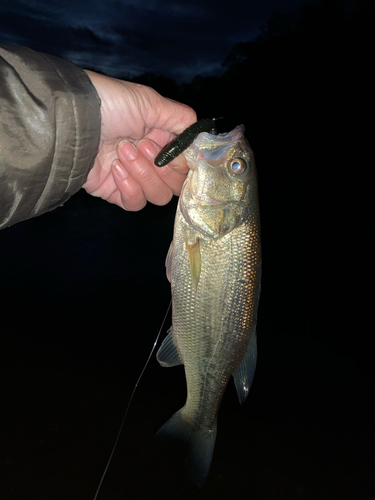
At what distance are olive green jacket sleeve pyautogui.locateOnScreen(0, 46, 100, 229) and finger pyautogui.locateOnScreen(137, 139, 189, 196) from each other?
0.54 metres

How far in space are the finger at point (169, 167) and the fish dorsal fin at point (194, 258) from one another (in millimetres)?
631

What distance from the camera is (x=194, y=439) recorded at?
6.74 ft

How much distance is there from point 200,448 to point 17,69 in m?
2.51

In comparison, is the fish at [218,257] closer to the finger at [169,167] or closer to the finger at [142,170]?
the finger at [169,167]

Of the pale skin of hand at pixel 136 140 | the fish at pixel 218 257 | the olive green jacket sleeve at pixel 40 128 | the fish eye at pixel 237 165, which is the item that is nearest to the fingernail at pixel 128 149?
the pale skin of hand at pixel 136 140

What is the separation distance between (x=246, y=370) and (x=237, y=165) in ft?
4.45

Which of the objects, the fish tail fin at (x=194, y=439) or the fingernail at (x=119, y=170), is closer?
the fish tail fin at (x=194, y=439)

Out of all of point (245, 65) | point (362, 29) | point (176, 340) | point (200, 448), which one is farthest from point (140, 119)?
point (245, 65)

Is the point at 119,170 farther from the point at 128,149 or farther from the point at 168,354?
the point at 168,354

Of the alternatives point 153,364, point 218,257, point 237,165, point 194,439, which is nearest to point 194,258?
point 218,257

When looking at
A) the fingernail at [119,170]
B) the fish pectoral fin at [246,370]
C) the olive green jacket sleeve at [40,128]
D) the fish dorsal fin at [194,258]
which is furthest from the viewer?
the fingernail at [119,170]

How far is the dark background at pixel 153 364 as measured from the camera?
12.3 feet

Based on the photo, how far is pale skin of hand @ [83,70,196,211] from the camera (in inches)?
73.5

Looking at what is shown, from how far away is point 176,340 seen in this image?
6.53ft
